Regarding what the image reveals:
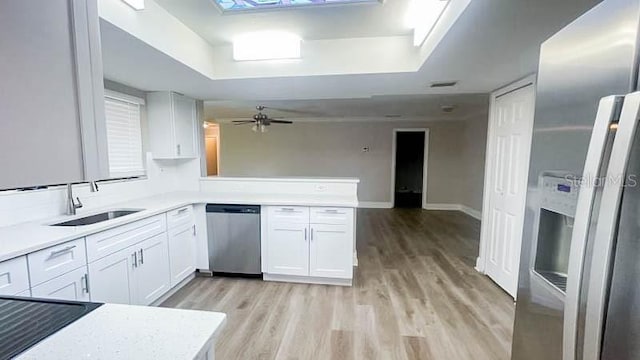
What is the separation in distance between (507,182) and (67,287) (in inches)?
143

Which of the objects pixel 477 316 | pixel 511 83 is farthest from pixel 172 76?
pixel 477 316

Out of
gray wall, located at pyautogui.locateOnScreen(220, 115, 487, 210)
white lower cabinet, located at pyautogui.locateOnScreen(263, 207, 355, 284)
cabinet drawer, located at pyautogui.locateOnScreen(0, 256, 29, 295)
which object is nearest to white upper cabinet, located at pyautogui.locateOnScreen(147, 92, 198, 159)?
white lower cabinet, located at pyautogui.locateOnScreen(263, 207, 355, 284)

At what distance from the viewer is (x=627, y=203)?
2.07 feet

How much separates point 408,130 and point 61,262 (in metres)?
6.79

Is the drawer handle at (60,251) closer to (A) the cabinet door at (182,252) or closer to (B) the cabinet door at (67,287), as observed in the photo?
(B) the cabinet door at (67,287)

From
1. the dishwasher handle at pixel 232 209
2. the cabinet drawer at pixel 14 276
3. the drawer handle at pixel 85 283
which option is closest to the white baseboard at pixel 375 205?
the dishwasher handle at pixel 232 209

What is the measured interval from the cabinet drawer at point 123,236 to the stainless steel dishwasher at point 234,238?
59cm

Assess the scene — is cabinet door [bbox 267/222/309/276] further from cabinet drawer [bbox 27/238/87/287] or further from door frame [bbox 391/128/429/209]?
door frame [bbox 391/128/429/209]

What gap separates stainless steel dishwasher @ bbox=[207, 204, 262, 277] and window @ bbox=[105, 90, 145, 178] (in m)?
0.94

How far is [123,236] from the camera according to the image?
2.23 m

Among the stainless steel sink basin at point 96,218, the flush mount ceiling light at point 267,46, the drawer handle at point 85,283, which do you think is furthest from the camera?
the flush mount ceiling light at point 267,46

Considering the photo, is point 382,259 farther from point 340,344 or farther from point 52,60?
point 52,60

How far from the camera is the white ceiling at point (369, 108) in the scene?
4.77 meters

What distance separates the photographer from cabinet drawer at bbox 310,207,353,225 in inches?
119
